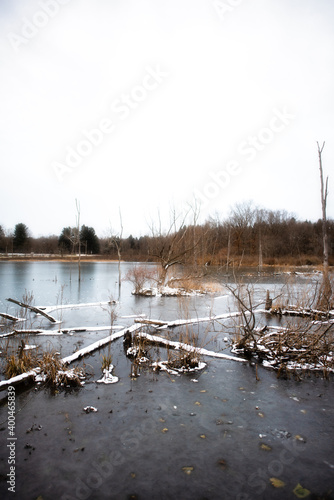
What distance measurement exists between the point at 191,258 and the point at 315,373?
16.1m

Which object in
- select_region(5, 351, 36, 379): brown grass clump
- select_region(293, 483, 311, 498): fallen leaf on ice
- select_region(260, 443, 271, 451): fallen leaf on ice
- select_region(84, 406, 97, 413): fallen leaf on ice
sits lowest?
select_region(293, 483, 311, 498): fallen leaf on ice

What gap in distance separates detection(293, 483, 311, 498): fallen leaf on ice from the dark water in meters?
0.01

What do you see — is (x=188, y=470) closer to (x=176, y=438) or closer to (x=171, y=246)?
(x=176, y=438)

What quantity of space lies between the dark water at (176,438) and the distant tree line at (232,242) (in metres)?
14.7

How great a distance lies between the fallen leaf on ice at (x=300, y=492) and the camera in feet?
9.73

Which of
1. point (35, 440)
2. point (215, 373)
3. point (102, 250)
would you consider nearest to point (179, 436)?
point (35, 440)

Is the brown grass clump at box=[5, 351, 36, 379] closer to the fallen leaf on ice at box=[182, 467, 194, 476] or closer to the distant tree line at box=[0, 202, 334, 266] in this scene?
the fallen leaf on ice at box=[182, 467, 194, 476]

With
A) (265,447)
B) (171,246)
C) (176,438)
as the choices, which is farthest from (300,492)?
(171,246)

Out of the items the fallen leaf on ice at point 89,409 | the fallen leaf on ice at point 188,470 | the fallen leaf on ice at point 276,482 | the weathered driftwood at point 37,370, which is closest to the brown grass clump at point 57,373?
the weathered driftwood at point 37,370

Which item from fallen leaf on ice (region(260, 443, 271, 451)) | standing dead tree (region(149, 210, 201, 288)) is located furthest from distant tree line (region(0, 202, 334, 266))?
fallen leaf on ice (region(260, 443, 271, 451))

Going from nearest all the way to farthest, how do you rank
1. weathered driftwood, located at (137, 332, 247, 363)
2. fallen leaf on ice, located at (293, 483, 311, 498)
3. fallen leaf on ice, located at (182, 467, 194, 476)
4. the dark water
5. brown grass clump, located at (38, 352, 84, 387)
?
fallen leaf on ice, located at (293, 483, 311, 498)
the dark water
fallen leaf on ice, located at (182, 467, 194, 476)
brown grass clump, located at (38, 352, 84, 387)
weathered driftwood, located at (137, 332, 247, 363)

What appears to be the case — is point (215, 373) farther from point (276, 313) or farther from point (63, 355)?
point (276, 313)

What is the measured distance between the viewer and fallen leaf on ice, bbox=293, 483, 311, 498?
296 centimetres

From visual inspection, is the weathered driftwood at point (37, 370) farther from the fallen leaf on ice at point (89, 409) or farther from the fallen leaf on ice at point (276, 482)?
the fallen leaf on ice at point (276, 482)
